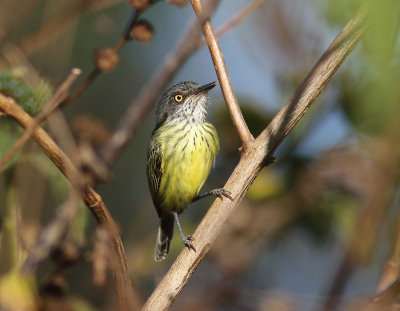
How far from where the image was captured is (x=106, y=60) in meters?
2.13

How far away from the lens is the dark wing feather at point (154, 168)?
4.33 meters

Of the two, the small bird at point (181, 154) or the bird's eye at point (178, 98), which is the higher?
the bird's eye at point (178, 98)

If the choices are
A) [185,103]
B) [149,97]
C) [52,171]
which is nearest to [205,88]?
[185,103]

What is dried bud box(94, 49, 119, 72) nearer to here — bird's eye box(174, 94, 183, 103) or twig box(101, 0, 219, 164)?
twig box(101, 0, 219, 164)

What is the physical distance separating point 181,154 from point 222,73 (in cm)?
243

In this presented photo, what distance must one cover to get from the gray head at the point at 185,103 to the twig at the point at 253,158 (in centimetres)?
260

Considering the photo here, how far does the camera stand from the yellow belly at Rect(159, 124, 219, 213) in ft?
13.6

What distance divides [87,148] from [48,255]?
0.50 meters

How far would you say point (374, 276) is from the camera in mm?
4270

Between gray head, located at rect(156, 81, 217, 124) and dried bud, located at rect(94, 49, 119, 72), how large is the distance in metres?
2.18

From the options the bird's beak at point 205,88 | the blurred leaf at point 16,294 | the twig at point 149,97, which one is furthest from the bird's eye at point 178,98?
the blurred leaf at point 16,294

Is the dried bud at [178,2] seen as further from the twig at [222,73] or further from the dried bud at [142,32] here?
the twig at [222,73]


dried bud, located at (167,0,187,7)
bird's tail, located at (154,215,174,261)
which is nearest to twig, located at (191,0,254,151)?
dried bud, located at (167,0,187,7)

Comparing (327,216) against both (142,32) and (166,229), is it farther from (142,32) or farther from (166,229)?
(166,229)
